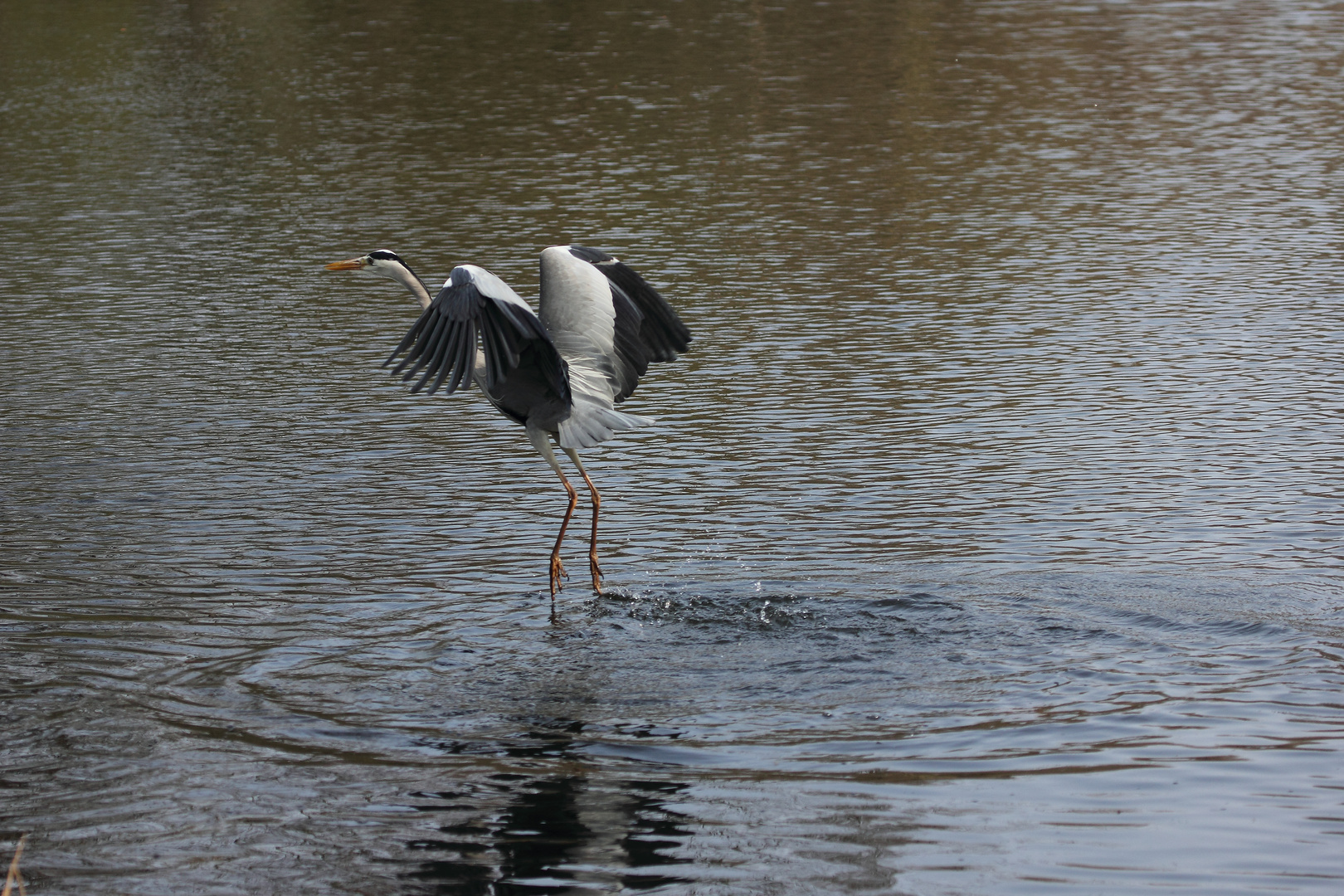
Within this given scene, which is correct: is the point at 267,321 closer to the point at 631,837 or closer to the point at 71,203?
the point at 71,203

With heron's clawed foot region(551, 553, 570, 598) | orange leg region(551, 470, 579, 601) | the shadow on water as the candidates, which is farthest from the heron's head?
the shadow on water

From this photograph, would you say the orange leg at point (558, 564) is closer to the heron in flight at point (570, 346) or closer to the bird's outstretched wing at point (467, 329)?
the heron in flight at point (570, 346)

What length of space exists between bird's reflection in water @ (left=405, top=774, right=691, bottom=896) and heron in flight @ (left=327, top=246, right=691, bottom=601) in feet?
7.56

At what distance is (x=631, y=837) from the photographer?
226 inches

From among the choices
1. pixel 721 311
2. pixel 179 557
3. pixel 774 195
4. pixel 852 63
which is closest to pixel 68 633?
pixel 179 557

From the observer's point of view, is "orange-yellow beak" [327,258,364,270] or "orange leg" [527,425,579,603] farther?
"orange-yellow beak" [327,258,364,270]

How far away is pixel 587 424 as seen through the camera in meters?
8.64

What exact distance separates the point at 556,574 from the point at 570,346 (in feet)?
4.19

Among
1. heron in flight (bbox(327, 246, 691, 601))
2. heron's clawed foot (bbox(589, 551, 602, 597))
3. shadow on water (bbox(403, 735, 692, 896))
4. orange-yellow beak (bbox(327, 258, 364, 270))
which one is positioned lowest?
heron's clawed foot (bbox(589, 551, 602, 597))

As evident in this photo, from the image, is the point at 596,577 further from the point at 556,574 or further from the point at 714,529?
the point at 714,529

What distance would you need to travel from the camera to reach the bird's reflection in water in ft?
17.8

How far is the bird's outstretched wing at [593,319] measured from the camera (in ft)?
29.1

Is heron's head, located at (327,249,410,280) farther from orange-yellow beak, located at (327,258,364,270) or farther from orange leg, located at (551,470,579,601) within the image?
orange leg, located at (551,470,579,601)

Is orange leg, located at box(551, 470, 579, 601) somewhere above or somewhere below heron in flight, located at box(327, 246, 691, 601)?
below
